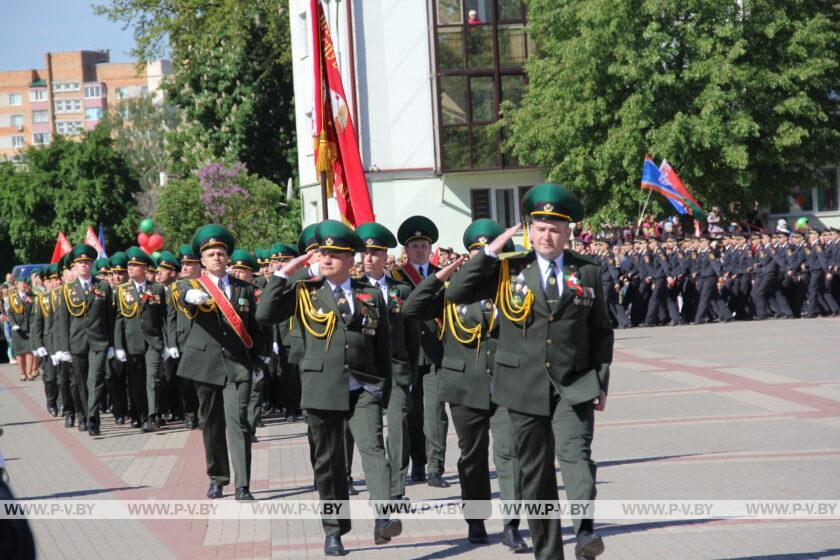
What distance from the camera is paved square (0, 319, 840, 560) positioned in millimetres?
7727

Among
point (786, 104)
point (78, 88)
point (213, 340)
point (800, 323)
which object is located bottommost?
point (800, 323)

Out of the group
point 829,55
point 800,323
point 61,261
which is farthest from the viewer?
point 829,55

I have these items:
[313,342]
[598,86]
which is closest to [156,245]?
[598,86]

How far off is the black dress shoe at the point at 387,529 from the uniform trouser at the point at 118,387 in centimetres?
870

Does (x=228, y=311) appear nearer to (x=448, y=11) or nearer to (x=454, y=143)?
(x=454, y=143)

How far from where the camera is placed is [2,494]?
309 cm

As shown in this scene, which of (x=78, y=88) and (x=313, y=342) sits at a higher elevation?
(x=78, y=88)

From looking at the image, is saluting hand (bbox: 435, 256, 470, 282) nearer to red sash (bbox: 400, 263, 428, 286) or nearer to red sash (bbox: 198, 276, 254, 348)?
red sash (bbox: 400, 263, 428, 286)

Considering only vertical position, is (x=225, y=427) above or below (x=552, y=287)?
below

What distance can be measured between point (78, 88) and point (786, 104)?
130280 millimetres

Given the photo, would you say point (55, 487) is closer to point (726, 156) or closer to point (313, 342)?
point (313, 342)

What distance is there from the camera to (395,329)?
9.27 m

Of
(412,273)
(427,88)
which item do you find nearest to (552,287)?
(412,273)

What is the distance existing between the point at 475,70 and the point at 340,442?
3039 centimetres
